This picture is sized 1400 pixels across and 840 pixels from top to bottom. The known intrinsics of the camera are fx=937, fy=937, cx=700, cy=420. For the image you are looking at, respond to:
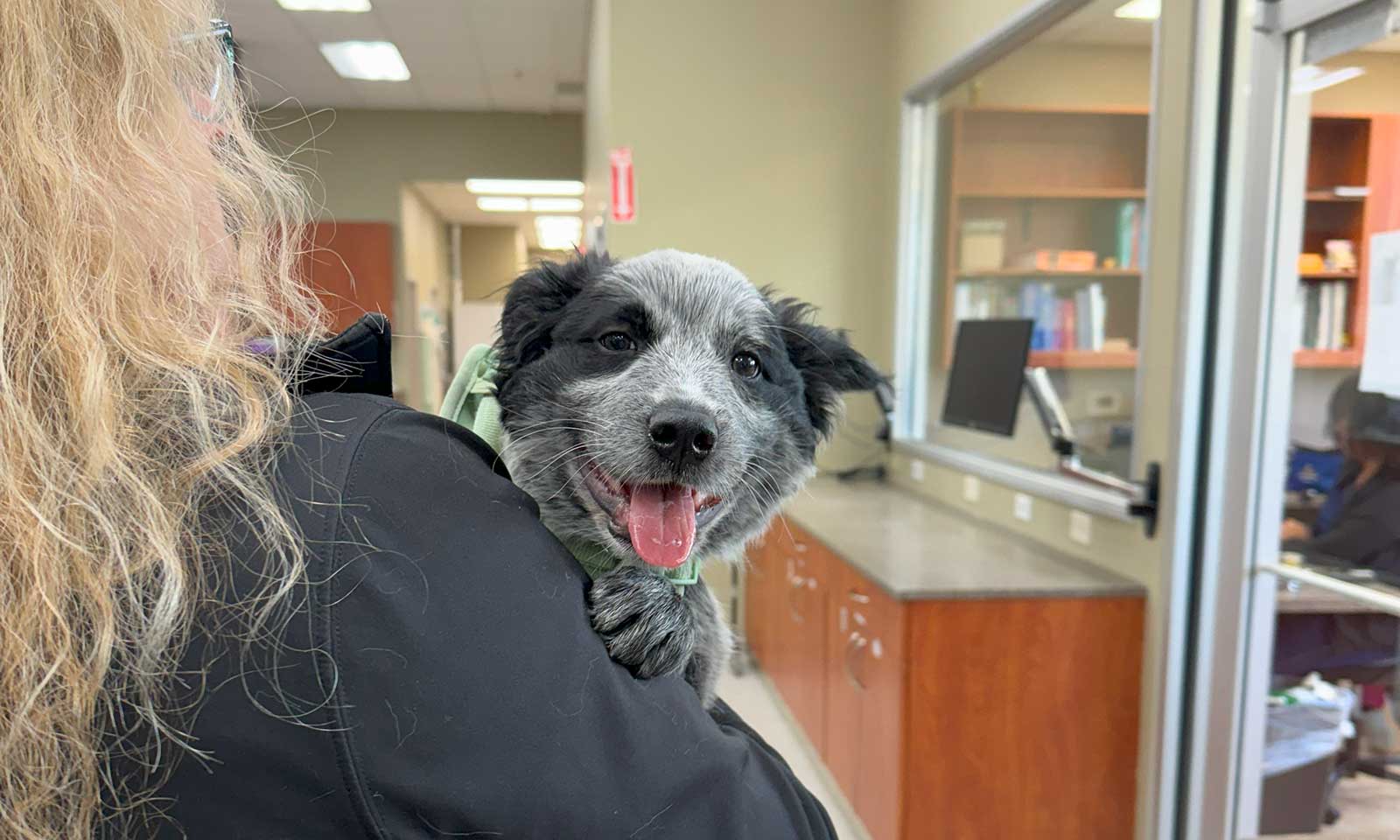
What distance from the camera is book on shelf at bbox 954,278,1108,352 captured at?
9.84ft

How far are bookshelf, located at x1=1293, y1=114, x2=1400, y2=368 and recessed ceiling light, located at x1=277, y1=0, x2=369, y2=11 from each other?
16.3ft

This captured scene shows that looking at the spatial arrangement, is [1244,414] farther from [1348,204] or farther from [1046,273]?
[1046,273]

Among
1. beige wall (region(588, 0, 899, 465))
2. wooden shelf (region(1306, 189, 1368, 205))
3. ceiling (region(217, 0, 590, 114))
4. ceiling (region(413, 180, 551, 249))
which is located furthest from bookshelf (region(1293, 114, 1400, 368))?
ceiling (region(413, 180, 551, 249))

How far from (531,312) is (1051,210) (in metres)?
2.67

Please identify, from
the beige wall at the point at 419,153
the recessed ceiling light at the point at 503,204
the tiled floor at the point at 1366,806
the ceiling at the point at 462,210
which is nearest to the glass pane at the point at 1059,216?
the tiled floor at the point at 1366,806

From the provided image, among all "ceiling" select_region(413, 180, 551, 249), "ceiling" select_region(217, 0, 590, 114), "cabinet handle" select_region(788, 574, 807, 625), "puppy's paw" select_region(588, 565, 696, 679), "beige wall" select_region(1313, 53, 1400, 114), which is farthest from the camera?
"ceiling" select_region(413, 180, 551, 249)

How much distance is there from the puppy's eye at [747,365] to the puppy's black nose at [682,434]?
154 millimetres

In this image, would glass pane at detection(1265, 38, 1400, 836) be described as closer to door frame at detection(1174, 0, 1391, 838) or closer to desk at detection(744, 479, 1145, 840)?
door frame at detection(1174, 0, 1391, 838)

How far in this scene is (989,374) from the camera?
2.91 meters

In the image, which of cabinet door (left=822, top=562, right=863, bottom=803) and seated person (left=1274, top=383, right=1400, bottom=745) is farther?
cabinet door (left=822, top=562, right=863, bottom=803)

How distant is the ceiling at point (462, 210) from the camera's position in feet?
29.1

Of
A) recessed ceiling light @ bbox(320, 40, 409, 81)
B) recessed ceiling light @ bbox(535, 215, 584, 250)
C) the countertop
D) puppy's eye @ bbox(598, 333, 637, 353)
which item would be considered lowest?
the countertop

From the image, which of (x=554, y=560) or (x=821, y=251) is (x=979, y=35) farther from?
(x=554, y=560)

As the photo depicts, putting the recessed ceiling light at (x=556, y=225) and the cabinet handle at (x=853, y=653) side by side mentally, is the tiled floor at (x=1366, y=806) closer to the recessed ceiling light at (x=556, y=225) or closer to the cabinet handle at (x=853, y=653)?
the cabinet handle at (x=853, y=653)
